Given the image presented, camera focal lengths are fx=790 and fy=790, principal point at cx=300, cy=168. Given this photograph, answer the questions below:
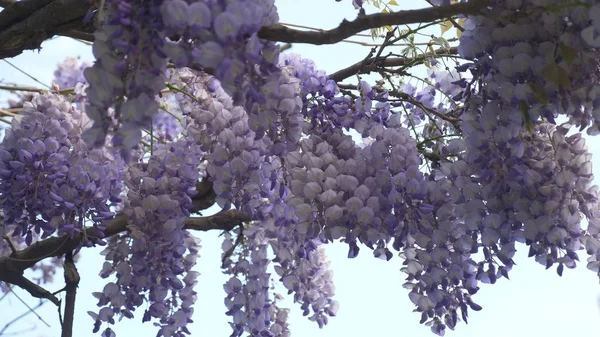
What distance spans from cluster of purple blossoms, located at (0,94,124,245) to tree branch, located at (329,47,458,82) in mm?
506

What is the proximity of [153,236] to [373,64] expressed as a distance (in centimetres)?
55

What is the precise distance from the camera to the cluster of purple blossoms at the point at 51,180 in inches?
58.2

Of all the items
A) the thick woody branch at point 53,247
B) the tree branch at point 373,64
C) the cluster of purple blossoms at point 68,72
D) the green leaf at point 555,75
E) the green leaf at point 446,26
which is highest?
the cluster of purple blossoms at point 68,72

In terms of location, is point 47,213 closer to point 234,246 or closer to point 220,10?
point 234,246

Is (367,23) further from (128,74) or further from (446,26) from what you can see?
(446,26)

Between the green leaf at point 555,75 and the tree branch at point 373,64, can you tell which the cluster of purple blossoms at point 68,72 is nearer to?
the tree branch at point 373,64

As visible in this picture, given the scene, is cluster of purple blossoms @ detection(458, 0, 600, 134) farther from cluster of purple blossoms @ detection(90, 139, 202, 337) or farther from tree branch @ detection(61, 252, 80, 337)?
tree branch @ detection(61, 252, 80, 337)

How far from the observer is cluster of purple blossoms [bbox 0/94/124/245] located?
1478 mm

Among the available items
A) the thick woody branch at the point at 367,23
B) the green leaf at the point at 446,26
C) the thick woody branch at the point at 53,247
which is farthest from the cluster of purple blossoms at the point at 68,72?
the thick woody branch at the point at 367,23

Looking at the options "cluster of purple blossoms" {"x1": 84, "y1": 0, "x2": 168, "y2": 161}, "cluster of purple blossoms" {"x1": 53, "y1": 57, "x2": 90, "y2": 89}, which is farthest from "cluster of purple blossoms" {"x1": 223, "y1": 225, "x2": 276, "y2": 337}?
"cluster of purple blossoms" {"x1": 84, "y1": 0, "x2": 168, "y2": 161}

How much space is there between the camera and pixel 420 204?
1348 millimetres

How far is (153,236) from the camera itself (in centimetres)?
153

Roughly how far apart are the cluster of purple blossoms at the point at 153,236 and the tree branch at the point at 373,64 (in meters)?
0.35

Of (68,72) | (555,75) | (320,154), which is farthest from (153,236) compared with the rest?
(68,72)
